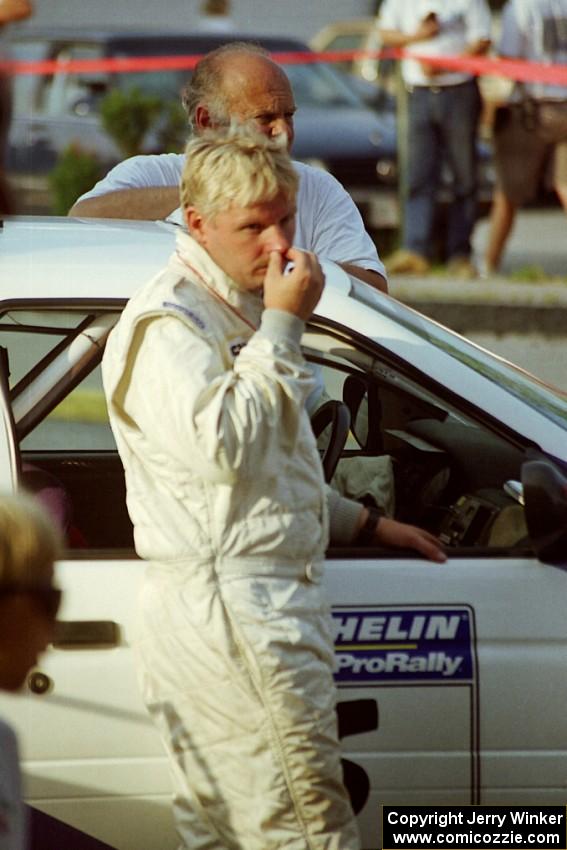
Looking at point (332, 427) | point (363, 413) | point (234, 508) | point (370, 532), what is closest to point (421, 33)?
point (363, 413)

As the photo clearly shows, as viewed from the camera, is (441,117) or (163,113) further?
(163,113)

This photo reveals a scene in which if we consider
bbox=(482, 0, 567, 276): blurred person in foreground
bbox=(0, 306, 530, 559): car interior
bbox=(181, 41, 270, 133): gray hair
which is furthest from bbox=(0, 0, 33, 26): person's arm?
bbox=(0, 306, 530, 559): car interior

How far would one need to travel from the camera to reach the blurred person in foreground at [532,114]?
9469 millimetres

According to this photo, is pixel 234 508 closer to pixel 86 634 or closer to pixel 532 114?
pixel 86 634

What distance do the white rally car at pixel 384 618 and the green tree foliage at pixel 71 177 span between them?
27.3 ft

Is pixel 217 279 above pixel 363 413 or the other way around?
above

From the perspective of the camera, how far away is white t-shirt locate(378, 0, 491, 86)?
381 inches

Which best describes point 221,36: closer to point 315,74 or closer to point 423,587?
point 315,74

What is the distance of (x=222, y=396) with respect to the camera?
266cm

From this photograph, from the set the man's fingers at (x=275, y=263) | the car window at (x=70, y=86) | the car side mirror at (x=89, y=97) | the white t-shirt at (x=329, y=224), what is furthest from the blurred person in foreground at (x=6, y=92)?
the car window at (x=70, y=86)

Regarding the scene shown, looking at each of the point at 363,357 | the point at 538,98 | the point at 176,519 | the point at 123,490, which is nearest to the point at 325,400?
the point at 363,357

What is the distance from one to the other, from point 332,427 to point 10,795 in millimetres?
1572

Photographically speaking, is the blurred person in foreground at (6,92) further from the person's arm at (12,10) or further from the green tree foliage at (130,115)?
the green tree foliage at (130,115)

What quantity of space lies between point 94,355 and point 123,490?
336 millimetres
